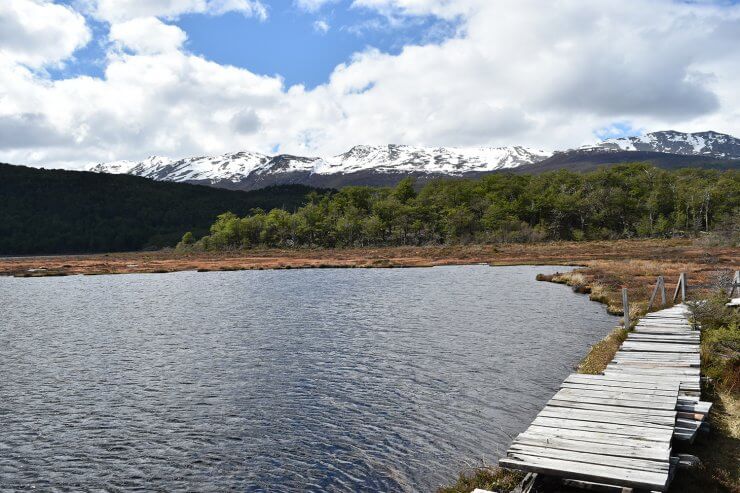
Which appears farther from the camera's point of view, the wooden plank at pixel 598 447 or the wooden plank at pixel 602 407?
the wooden plank at pixel 602 407

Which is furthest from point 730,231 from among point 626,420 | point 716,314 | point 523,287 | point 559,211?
point 626,420

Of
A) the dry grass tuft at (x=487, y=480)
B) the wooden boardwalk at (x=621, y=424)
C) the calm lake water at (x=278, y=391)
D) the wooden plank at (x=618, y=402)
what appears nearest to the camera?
the wooden boardwalk at (x=621, y=424)

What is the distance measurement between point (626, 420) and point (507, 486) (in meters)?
3.57

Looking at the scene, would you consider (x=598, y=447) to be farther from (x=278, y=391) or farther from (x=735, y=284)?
(x=735, y=284)

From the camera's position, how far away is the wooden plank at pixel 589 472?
9.96 metres

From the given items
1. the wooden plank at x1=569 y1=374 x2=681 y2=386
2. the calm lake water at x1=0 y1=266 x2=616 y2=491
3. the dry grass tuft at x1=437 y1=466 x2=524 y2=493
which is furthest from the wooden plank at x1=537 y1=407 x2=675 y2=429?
the wooden plank at x1=569 y1=374 x2=681 y2=386

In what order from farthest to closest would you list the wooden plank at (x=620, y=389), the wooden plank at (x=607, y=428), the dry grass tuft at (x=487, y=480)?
the wooden plank at (x=620, y=389) < the wooden plank at (x=607, y=428) < the dry grass tuft at (x=487, y=480)

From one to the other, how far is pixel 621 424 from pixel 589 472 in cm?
303

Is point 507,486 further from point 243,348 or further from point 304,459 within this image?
point 243,348

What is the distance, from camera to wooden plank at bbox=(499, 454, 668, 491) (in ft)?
32.7

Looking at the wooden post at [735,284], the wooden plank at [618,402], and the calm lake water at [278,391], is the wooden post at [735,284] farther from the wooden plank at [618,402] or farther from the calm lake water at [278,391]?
the wooden plank at [618,402]

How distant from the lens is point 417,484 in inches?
538

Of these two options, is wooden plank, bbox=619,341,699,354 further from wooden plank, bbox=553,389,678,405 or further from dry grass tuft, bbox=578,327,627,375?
wooden plank, bbox=553,389,678,405

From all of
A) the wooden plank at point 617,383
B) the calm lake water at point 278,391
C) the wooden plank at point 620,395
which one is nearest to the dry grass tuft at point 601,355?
the calm lake water at point 278,391
